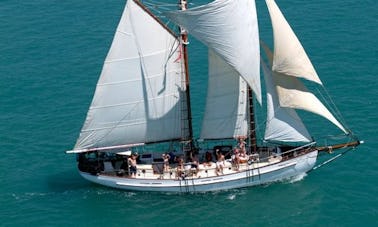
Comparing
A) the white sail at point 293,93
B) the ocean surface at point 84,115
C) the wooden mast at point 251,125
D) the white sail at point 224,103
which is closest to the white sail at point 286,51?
the white sail at point 293,93

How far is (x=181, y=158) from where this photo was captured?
67.5 metres

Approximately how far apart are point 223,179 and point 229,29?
42.0 ft

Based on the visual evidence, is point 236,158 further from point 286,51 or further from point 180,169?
point 286,51

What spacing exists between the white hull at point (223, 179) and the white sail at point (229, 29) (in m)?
8.42

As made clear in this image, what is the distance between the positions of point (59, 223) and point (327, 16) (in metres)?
42.9

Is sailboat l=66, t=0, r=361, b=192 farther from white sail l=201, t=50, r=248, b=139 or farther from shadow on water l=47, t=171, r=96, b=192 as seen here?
shadow on water l=47, t=171, r=96, b=192

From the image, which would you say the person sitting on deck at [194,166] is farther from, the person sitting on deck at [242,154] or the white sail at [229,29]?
the white sail at [229,29]

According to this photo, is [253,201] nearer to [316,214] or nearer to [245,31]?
[316,214]

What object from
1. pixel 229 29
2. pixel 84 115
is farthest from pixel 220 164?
pixel 84 115

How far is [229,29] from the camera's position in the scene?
61031 millimetres

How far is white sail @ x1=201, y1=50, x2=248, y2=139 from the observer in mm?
64875

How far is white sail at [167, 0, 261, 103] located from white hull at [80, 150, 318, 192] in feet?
27.6

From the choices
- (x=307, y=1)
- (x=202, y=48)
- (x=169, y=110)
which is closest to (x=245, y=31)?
(x=169, y=110)

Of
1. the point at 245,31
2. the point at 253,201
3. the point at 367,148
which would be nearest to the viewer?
the point at 245,31
